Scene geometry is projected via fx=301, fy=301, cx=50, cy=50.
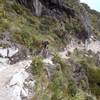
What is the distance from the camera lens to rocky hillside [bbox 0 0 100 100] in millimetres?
12852

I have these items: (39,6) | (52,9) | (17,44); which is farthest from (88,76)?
(52,9)

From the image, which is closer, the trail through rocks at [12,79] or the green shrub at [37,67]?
the trail through rocks at [12,79]

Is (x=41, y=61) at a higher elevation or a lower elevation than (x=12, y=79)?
higher

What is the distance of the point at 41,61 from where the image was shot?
15508 millimetres

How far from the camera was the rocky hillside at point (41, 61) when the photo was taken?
12852 mm

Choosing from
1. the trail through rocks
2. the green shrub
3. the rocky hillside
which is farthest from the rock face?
the green shrub

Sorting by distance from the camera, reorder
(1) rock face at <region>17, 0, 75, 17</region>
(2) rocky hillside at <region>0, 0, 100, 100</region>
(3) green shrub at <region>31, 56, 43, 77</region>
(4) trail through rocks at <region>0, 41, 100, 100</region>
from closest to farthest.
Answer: (4) trail through rocks at <region>0, 41, 100, 100</region>
(2) rocky hillside at <region>0, 0, 100, 100</region>
(3) green shrub at <region>31, 56, 43, 77</region>
(1) rock face at <region>17, 0, 75, 17</region>

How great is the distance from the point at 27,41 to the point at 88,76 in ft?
20.1

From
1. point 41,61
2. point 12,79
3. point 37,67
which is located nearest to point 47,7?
point 41,61

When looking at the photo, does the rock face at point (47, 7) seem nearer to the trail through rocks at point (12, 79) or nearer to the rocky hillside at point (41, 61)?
the rocky hillside at point (41, 61)

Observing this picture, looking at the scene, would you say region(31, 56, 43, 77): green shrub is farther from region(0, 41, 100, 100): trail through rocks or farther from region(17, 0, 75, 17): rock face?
region(17, 0, 75, 17): rock face

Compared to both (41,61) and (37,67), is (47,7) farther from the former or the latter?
(37,67)

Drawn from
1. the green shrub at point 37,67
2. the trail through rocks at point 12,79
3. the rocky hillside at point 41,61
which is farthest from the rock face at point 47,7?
the green shrub at point 37,67

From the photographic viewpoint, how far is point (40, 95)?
472 inches
